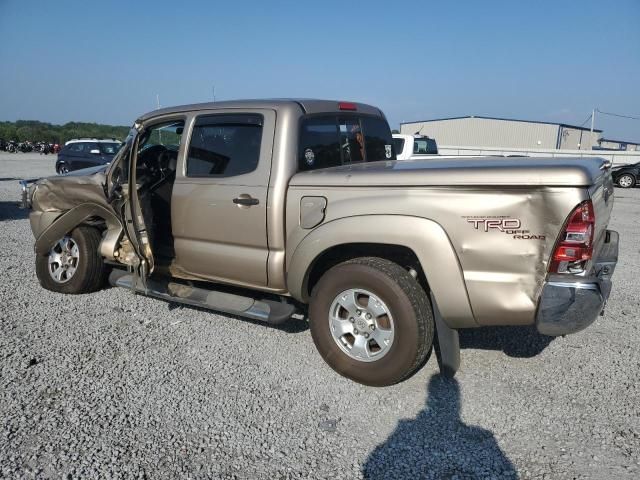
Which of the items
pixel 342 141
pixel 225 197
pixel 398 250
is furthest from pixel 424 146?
pixel 398 250

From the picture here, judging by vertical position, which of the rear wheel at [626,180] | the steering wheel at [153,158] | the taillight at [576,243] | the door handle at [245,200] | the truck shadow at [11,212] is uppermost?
the steering wheel at [153,158]

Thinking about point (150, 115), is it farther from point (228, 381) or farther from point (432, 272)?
point (432, 272)

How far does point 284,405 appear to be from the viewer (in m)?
3.14

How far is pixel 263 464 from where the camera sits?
8.45 ft

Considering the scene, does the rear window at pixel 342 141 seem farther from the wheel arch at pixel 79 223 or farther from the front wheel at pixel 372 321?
the wheel arch at pixel 79 223

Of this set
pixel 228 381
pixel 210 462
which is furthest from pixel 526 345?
pixel 210 462

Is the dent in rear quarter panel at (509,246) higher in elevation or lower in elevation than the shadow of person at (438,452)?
higher

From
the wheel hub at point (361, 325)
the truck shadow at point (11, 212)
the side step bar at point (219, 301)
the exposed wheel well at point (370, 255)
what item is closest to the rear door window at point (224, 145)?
the exposed wheel well at point (370, 255)

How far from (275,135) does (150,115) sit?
1495 mm

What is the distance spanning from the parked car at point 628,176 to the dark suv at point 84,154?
20.3 m

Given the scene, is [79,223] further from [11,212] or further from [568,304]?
[11,212]

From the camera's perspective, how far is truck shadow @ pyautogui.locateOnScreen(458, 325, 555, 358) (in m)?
3.89

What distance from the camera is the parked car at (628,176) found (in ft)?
64.2

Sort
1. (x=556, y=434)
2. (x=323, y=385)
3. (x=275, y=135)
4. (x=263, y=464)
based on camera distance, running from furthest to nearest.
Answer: (x=275, y=135) → (x=323, y=385) → (x=556, y=434) → (x=263, y=464)
